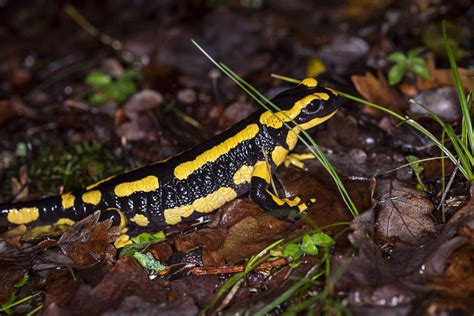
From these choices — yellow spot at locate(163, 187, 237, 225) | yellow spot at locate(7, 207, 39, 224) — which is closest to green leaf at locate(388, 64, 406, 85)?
yellow spot at locate(163, 187, 237, 225)

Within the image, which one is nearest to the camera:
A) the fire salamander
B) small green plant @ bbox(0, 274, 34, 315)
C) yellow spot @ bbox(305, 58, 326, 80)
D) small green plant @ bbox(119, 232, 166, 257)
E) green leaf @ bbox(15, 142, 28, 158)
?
small green plant @ bbox(0, 274, 34, 315)

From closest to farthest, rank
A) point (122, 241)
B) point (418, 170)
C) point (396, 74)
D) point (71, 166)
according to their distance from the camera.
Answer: point (418, 170) → point (122, 241) → point (396, 74) → point (71, 166)

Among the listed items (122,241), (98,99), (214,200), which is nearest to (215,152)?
(214,200)

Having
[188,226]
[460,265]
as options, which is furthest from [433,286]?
[188,226]

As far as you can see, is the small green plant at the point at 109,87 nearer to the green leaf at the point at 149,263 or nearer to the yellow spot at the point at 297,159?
the yellow spot at the point at 297,159

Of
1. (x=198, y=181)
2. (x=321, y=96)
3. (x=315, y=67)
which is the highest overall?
(x=321, y=96)

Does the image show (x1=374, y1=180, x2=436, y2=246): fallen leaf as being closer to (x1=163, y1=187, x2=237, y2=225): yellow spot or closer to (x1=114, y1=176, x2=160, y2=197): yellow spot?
(x1=163, y1=187, x2=237, y2=225): yellow spot

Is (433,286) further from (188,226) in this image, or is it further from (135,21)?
(135,21)

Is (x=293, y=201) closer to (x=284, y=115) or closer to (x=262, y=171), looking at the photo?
(x=262, y=171)

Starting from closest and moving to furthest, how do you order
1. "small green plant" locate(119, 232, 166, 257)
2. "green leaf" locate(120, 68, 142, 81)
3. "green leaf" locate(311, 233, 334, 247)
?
"green leaf" locate(311, 233, 334, 247)
"small green plant" locate(119, 232, 166, 257)
"green leaf" locate(120, 68, 142, 81)
